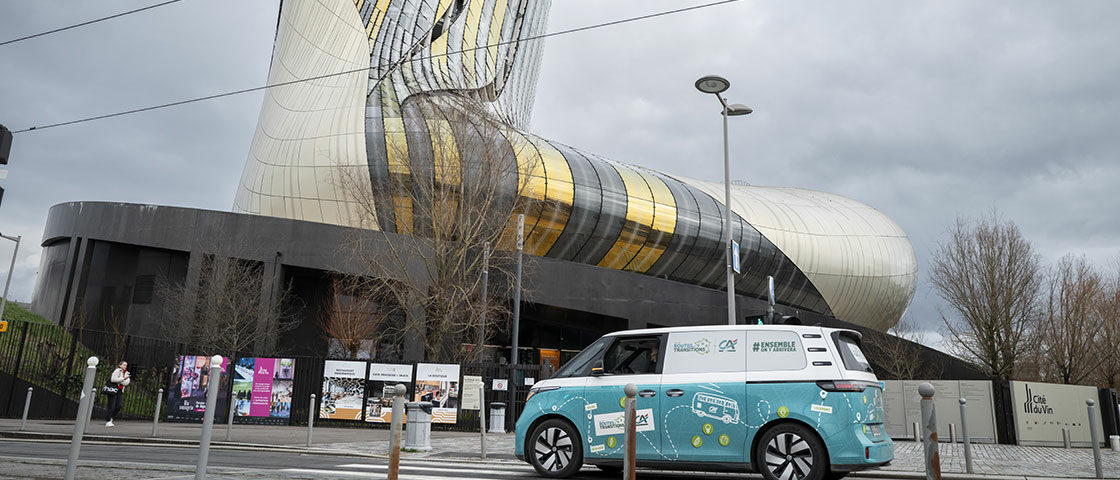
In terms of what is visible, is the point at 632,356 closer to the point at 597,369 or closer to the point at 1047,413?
the point at 597,369

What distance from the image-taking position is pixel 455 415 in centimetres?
2136

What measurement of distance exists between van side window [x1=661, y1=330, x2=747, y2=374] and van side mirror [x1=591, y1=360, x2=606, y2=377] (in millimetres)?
718

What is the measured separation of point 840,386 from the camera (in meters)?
7.58

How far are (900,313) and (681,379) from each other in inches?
2185

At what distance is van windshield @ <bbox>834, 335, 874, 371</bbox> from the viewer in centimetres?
790

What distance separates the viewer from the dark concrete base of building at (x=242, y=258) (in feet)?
97.3

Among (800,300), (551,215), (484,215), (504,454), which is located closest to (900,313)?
(800,300)

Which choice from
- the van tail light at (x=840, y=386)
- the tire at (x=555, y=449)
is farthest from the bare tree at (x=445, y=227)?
the van tail light at (x=840, y=386)

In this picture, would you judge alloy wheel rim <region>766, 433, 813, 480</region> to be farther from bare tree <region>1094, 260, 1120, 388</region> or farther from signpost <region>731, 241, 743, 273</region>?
bare tree <region>1094, 260, 1120, 388</region>

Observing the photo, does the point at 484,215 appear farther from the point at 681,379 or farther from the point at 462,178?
the point at 681,379

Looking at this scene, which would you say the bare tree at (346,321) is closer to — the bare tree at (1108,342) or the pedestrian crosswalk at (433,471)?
the pedestrian crosswalk at (433,471)

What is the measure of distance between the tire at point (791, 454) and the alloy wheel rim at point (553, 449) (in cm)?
222

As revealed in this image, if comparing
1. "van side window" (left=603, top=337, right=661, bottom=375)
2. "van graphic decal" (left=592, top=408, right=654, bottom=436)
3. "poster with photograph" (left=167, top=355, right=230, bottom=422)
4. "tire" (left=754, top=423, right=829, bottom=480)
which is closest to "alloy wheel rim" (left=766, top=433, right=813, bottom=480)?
"tire" (left=754, top=423, right=829, bottom=480)

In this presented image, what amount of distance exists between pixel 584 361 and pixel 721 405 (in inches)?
71.7
